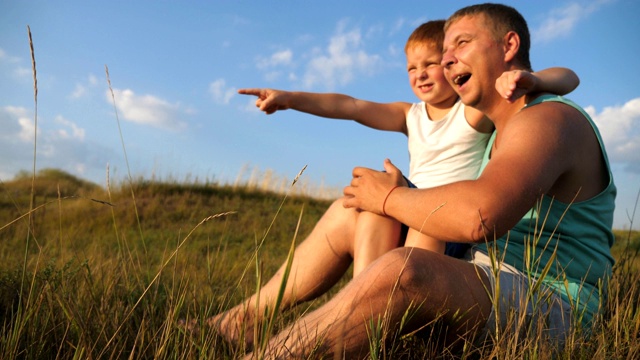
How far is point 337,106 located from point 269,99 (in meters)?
0.59

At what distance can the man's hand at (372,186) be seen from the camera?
1.93 meters

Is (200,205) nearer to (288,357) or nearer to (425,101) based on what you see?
(425,101)

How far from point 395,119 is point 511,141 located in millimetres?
1850

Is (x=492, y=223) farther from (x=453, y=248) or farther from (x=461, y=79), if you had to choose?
(x=461, y=79)

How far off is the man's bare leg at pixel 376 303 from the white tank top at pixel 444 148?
54.8 inches

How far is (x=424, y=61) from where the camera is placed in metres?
3.28

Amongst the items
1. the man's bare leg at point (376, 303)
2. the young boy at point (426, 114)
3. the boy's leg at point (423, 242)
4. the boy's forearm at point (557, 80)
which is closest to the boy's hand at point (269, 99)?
the young boy at point (426, 114)

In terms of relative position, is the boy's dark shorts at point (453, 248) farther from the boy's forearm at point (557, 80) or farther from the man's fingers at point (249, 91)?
the man's fingers at point (249, 91)

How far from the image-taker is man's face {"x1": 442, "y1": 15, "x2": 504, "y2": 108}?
2158 mm

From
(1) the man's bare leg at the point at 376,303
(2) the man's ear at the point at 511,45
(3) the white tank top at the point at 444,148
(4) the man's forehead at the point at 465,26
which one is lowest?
(1) the man's bare leg at the point at 376,303

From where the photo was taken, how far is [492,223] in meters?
1.61

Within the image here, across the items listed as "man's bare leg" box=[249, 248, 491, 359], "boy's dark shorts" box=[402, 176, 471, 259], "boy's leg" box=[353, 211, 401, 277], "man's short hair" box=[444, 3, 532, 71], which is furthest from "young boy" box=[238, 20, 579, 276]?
"man's bare leg" box=[249, 248, 491, 359]

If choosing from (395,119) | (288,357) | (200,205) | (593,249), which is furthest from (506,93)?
(200,205)

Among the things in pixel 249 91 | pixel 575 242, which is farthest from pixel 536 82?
pixel 249 91
